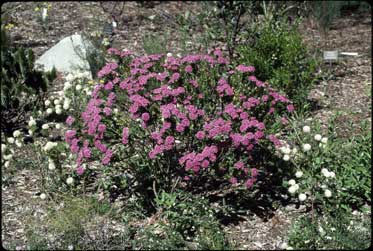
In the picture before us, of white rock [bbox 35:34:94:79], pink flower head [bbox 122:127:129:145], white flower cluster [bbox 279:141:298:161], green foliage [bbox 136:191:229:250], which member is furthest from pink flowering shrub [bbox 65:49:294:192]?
white rock [bbox 35:34:94:79]

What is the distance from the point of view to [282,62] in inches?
238

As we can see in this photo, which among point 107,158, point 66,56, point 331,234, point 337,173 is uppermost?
point 66,56

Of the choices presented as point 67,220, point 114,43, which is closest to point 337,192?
point 67,220

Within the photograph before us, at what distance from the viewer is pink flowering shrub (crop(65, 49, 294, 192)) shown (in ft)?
13.0

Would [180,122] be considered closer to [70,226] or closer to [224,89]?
[224,89]

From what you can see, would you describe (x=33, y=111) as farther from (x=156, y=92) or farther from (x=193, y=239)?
(x=193, y=239)

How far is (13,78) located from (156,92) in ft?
7.20

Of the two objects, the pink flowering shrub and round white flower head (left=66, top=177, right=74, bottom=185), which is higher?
the pink flowering shrub

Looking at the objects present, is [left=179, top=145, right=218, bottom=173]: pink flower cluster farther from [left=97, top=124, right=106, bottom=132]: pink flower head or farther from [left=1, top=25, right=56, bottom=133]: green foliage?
[left=1, top=25, right=56, bottom=133]: green foliage

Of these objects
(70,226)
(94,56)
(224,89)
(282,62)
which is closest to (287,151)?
(224,89)

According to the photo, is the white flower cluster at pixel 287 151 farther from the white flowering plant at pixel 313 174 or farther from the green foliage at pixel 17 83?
the green foliage at pixel 17 83

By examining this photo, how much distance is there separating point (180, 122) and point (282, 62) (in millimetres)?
2378

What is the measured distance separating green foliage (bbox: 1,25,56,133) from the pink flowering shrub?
1153mm

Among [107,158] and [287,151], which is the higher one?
[107,158]
